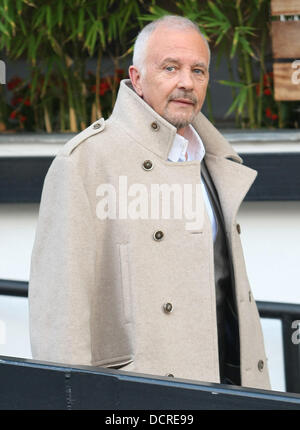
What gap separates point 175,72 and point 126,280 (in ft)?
1.76

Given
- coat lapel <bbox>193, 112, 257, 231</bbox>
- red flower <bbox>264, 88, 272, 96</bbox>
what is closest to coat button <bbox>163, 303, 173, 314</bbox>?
coat lapel <bbox>193, 112, 257, 231</bbox>

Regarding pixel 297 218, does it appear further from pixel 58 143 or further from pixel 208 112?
pixel 58 143

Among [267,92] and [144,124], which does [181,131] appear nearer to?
[144,124]

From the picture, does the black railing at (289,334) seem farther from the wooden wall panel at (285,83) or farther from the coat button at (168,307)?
the wooden wall panel at (285,83)

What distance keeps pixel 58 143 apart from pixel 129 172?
6.91ft

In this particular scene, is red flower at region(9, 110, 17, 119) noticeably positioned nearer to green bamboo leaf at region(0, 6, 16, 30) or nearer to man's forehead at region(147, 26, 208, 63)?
green bamboo leaf at region(0, 6, 16, 30)

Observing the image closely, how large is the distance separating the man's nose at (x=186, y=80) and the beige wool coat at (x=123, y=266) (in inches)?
4.1

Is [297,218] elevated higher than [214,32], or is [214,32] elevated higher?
[214,32]

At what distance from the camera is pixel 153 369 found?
7.57 ft

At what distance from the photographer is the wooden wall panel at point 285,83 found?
13.9 ft

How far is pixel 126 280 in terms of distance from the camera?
230 centimetres

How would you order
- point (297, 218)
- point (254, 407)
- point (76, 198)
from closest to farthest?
point (254, 407), point (76, 198), point (297, 218)

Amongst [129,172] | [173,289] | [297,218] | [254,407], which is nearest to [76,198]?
[129,172]

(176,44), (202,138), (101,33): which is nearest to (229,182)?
(202,138)
